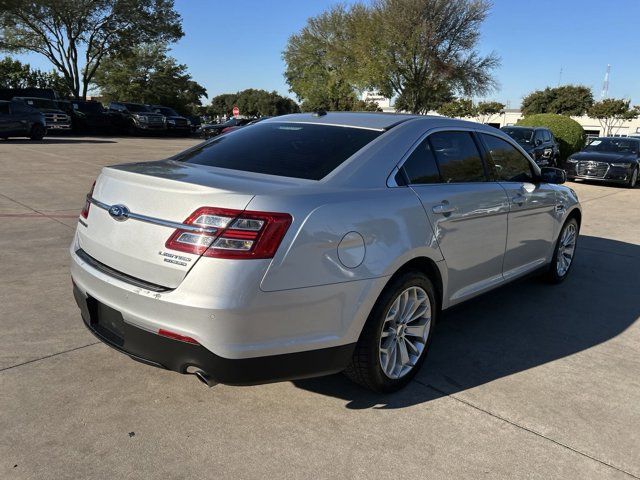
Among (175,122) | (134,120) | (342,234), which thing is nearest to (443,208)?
(342,234)

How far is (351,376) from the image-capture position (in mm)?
3035

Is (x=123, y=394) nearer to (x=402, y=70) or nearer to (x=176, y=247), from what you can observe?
(x=176, y=247)

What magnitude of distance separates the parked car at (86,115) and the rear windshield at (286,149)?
97.2ft

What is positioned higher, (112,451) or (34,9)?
(34,9)

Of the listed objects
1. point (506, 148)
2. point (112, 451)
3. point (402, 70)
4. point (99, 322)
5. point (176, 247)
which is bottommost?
point (112, 451)

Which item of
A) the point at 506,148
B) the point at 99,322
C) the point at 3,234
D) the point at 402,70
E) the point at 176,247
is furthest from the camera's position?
the point at 402,70

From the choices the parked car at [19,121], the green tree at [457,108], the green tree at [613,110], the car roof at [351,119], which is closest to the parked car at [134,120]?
the parked car at [19,121]

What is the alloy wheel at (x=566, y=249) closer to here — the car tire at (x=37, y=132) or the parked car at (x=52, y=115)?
the car tire at (x=37, y=132)

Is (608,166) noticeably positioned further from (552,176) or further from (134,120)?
(134,120)

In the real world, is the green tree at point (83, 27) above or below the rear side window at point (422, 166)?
above

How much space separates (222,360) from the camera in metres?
2.45

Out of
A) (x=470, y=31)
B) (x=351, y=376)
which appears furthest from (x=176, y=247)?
(x=470, y=31)

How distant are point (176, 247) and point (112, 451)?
102 cm

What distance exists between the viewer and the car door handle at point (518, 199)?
4.21 m
